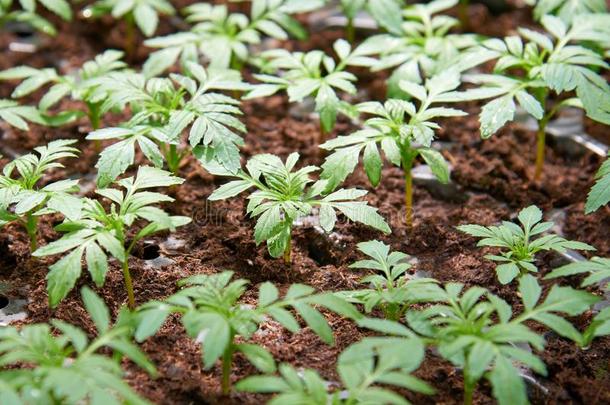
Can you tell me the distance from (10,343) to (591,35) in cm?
229

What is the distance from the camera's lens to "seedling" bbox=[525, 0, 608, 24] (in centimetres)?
335

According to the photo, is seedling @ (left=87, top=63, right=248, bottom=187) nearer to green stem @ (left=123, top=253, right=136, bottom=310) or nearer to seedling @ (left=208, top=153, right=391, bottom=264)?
seedling @ (left=208, top=153, right=391, bottom=264)

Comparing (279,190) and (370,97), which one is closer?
(279,190)

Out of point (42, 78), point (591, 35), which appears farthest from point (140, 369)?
point (591, 35)

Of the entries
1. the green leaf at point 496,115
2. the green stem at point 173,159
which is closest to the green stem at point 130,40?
the green stem at point 173,159

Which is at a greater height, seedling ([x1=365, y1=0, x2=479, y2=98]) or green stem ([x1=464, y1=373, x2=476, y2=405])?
seedling ([x1=365, y1=0, x2=479, y2=98])

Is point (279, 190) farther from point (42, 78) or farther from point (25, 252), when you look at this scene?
point (42, 78)

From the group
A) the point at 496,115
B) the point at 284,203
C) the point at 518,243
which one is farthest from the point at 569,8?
the point at 284,203

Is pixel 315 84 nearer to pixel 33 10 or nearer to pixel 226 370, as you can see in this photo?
pixel 226 370

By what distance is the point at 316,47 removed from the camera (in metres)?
3.95

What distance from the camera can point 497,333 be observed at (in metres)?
2.04

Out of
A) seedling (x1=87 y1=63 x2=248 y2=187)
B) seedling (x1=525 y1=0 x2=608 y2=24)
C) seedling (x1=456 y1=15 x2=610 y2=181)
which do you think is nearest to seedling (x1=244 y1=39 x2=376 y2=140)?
seedling (x1=87 y1=63 x2=248 y2=187)

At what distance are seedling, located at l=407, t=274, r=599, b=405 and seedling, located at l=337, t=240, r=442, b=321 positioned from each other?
6 cm

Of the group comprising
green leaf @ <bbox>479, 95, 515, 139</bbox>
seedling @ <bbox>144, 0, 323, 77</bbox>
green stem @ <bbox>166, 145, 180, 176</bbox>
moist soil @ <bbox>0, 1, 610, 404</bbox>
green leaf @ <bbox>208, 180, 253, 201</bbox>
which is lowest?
moist soil @ <bbox>0, 1, 610, 404</bbox>
